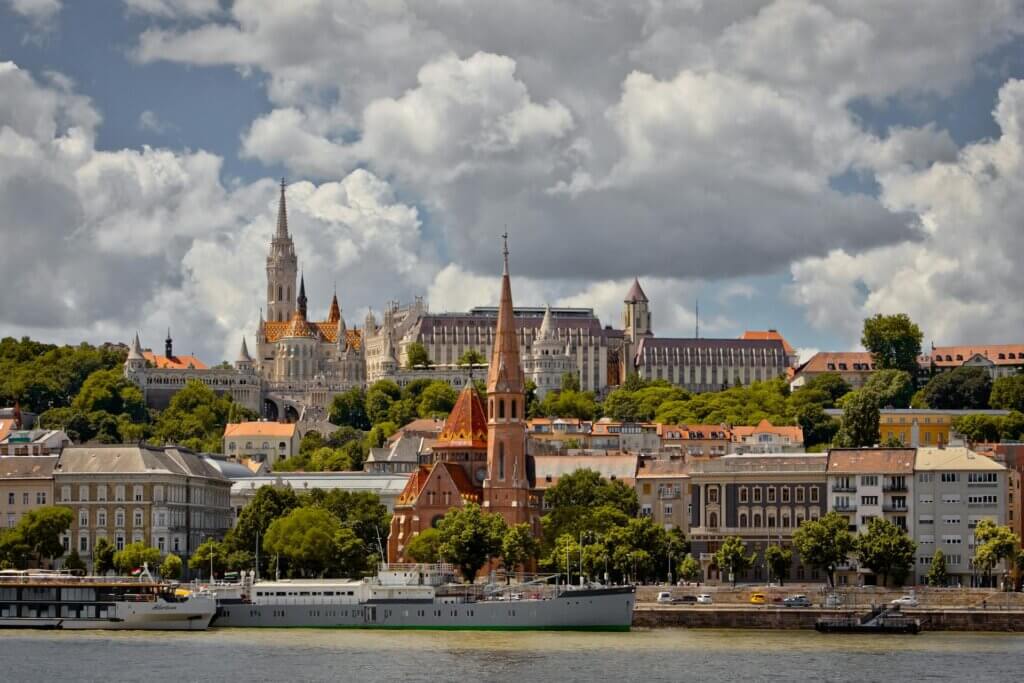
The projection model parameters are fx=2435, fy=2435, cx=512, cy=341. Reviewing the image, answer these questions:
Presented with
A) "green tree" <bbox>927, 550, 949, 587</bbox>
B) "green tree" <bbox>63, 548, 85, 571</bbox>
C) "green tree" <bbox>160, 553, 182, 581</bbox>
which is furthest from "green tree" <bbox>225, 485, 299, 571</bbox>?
"green tree" <bbox>927, 550, 949, 587</bbox>

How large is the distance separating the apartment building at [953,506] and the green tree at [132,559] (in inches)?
1641

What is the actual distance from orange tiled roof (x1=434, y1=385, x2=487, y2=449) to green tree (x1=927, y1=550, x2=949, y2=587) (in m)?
31.0

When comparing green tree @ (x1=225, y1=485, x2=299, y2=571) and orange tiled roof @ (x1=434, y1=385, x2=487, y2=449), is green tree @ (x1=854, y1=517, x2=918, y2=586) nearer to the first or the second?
orange tiled roof @ (x1=434, y1=385, x2=487, y2=449)

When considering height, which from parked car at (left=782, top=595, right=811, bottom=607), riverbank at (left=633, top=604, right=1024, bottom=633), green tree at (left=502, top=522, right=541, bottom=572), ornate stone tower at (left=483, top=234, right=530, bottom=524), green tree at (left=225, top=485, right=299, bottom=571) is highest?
ornate stone tower at (left=483, top=234, right=530, bottom=524)

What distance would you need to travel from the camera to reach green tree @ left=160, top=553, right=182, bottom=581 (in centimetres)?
12950

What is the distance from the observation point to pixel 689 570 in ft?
442

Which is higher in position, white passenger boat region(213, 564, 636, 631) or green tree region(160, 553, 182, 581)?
green tree region(160, 553, 182, 581)

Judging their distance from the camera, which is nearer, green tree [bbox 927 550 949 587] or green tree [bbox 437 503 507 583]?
green tree [bbox 437 503 507 583]

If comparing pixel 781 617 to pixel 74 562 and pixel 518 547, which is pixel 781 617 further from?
Result: pixel 74 562

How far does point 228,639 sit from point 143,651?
8.75m

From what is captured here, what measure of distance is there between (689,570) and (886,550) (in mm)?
11519

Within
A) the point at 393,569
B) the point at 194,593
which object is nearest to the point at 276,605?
the point at 194,593

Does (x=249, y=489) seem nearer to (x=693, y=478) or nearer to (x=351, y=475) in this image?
(x=351, y=475)

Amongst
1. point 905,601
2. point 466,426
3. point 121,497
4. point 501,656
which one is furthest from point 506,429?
point 501,656
